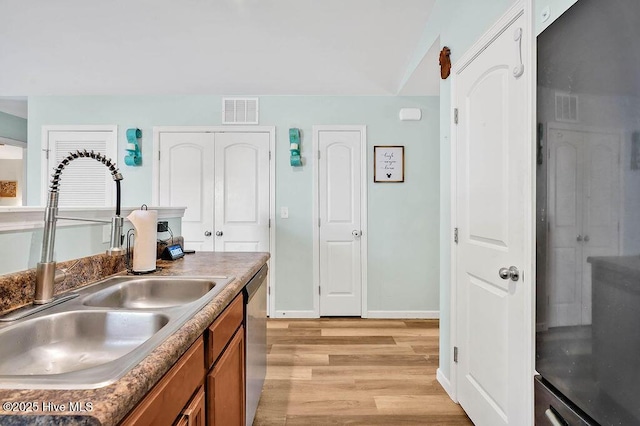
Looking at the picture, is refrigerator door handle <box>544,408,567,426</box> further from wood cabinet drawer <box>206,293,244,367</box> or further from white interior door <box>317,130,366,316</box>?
white interior door <box>317,130,366,316</box>

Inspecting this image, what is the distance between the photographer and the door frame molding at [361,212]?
11.1 feet

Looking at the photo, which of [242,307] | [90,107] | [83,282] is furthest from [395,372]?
[90,107]

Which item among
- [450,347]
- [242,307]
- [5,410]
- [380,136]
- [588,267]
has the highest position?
[380,136]

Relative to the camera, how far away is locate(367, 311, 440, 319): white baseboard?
11.2ft

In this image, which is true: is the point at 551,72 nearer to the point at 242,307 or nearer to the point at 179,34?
the point at 242,307

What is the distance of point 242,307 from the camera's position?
1423 millimetres

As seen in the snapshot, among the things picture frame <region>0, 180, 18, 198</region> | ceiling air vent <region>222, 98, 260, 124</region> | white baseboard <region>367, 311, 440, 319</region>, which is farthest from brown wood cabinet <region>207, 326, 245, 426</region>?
picture frame <region>0, 180, 18, 198</region>

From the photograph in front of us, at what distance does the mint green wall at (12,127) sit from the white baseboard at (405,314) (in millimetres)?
5318

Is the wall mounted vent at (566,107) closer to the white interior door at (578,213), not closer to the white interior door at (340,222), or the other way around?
the white interior door at (578,213)

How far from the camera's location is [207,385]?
98 centimetres

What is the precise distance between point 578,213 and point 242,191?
3.03 meters

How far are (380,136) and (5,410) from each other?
335cm

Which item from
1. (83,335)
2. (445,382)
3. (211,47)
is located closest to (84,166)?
(211,47)

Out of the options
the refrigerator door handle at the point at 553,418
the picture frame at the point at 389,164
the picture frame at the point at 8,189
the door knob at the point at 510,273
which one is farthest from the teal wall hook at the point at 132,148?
the refrigerator door handle at the point at 553,418
